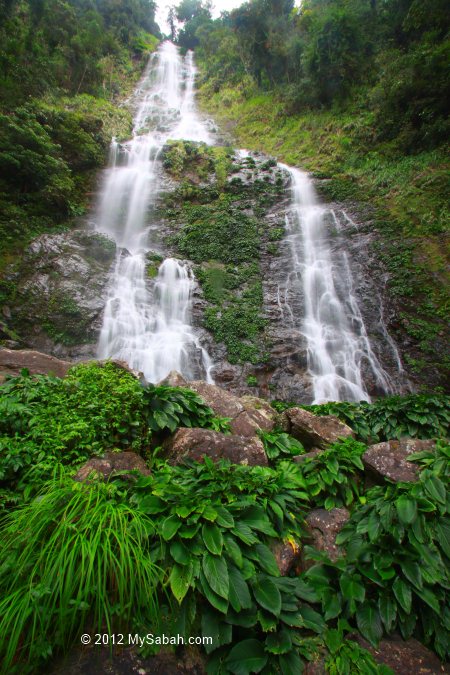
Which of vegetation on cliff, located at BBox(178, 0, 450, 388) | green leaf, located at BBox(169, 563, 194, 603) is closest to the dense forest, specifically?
green leaf, located at BBox(169, 563, 194, 603)

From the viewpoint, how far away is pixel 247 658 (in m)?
1.89

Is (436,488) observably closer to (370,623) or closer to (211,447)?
(370,623)

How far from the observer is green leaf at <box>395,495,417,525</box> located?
2.59 meters

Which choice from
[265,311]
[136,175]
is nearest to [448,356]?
[265,311]

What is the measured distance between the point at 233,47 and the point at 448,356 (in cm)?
3658

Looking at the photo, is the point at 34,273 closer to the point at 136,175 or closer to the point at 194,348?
the point at 194,348

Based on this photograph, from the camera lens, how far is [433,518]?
271cm

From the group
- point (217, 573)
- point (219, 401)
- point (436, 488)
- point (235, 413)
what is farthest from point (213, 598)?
point (219, 401)

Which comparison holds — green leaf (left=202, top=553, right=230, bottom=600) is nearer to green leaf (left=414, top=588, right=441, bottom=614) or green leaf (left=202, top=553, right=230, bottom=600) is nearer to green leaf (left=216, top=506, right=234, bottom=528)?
green leaf (left=216, top=506, right=234, bottom=528)

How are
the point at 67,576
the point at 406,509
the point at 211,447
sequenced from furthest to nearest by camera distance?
the point at 211,447 → the point at 406,509 → the point at 67,576

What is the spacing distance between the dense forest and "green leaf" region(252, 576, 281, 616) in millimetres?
14

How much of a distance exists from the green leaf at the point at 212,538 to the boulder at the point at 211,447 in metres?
1.25

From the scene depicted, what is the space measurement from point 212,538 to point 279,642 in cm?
69

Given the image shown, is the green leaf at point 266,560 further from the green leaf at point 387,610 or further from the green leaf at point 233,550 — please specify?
the green leaf at point 387,610
